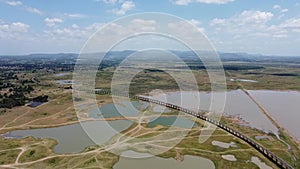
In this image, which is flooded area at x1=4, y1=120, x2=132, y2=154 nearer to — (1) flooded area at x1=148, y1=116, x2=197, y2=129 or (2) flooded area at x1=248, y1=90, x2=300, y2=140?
(1) flooded area at x1=148, y1=116, x2=197, y2=129

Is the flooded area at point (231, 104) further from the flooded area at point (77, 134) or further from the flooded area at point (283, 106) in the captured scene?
the flooded area at point (77, 134)

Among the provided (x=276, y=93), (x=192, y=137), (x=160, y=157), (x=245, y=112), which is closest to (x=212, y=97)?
(x=245, y=112)

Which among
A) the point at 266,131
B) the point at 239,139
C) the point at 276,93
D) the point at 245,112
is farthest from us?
the point at 276,93

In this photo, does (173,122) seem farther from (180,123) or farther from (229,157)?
(229,157)

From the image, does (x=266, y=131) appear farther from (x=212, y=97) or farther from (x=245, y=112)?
(x=212, y=97)

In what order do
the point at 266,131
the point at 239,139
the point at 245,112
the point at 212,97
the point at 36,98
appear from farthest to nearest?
1. the point at 212,97
2. the point at 36,98
3. the point at 245,112
4. the point at 266,131
5. the point at 239,139

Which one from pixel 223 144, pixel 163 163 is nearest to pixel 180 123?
pixel 223 144
